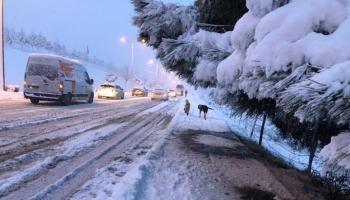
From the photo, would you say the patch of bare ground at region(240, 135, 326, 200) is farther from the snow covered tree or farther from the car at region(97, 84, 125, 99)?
the car at region(97, 84, 125, 99)

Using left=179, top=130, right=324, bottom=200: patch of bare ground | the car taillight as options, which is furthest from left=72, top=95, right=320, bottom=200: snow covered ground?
the car taillight

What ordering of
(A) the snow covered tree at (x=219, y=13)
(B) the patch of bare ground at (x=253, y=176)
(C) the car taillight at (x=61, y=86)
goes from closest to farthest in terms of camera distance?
(B) the patch of bare ground at (x=253, y=176)
(A) the snow covered tree at (x=219, y=13)
(C) the car taillight at (x=61, y=86)

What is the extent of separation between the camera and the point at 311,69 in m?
3.62

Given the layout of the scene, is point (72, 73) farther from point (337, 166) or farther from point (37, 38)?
point (37, 38)

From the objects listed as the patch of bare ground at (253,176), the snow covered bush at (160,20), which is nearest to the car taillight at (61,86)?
the patch of bare ground at (253,176)

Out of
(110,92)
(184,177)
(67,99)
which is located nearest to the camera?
(184,177)

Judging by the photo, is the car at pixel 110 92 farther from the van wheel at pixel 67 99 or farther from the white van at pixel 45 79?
the white van at pixel 45 79

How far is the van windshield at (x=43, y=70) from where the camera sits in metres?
24.1

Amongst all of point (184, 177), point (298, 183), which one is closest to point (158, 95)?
point (298, 183)

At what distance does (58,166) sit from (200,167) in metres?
2.36

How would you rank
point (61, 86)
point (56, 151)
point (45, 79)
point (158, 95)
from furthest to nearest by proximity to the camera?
point (158, 95) → point (61, 86) → point (45, 79) → point (56, 151)

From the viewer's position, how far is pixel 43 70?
24094 millimetres

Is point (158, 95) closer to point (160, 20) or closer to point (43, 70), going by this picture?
point (43, 70)

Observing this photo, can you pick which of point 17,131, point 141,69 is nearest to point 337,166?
point 17,131
